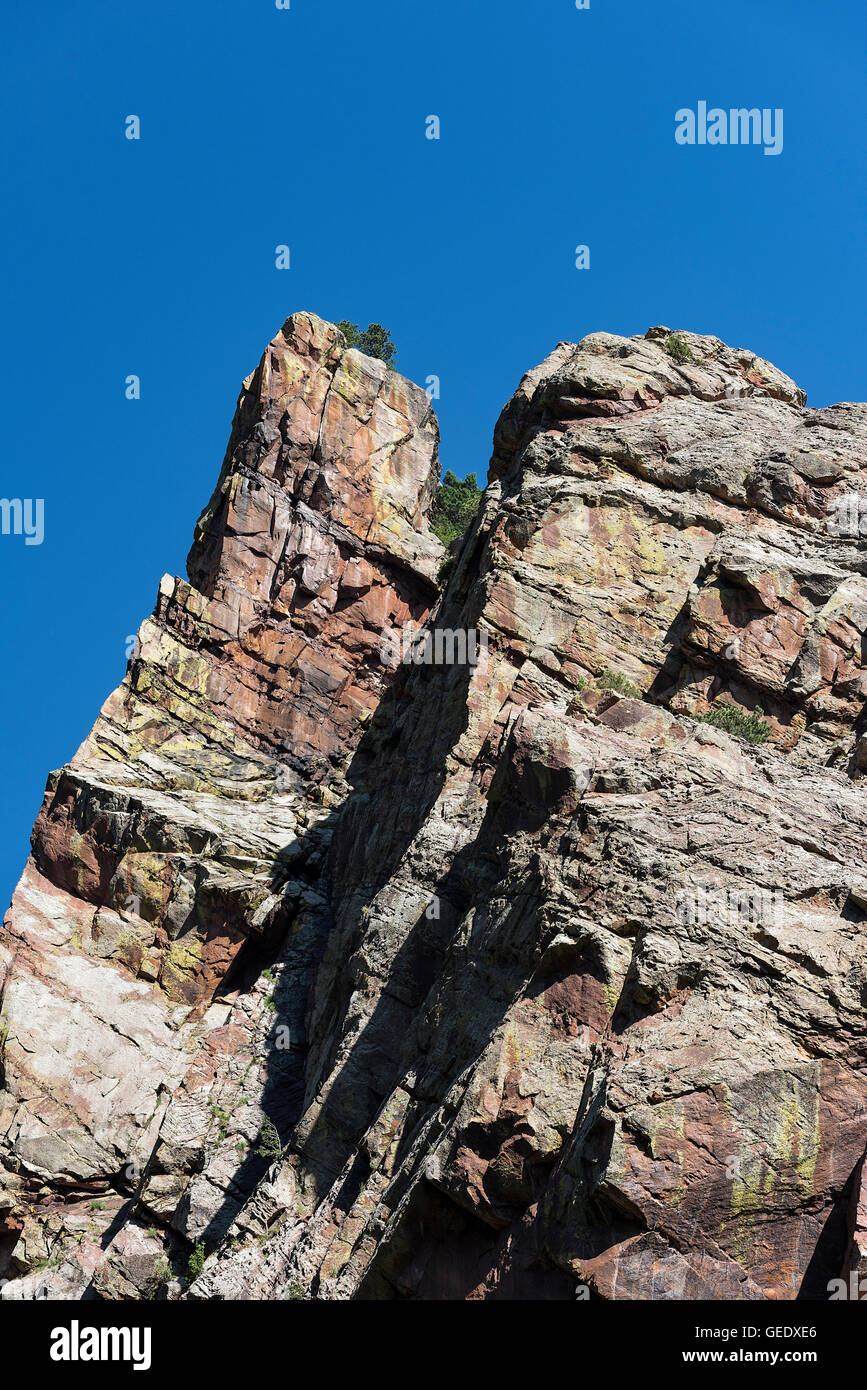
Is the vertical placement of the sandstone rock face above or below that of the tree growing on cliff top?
below

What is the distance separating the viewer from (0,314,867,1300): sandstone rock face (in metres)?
20.9

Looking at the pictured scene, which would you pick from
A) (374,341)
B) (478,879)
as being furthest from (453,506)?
(478,879)

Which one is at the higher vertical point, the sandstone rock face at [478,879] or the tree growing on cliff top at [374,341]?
the tree growing on cliff top at [374,341]

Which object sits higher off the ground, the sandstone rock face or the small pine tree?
the small pine tree

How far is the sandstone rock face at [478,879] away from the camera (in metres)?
20.9

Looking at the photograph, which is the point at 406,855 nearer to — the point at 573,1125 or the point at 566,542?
the point at 566,542

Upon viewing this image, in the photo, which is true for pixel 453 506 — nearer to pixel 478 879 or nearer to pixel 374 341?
pixel 374 341

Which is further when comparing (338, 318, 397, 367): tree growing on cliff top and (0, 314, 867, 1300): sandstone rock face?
(338, 318, 397, 367): tree growing on cliff top

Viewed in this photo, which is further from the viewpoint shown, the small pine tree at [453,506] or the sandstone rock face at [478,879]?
the small pine tree at [453,506]

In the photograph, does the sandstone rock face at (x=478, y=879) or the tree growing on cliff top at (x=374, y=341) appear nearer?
the sandstone rock face at (x=478, y=879)
